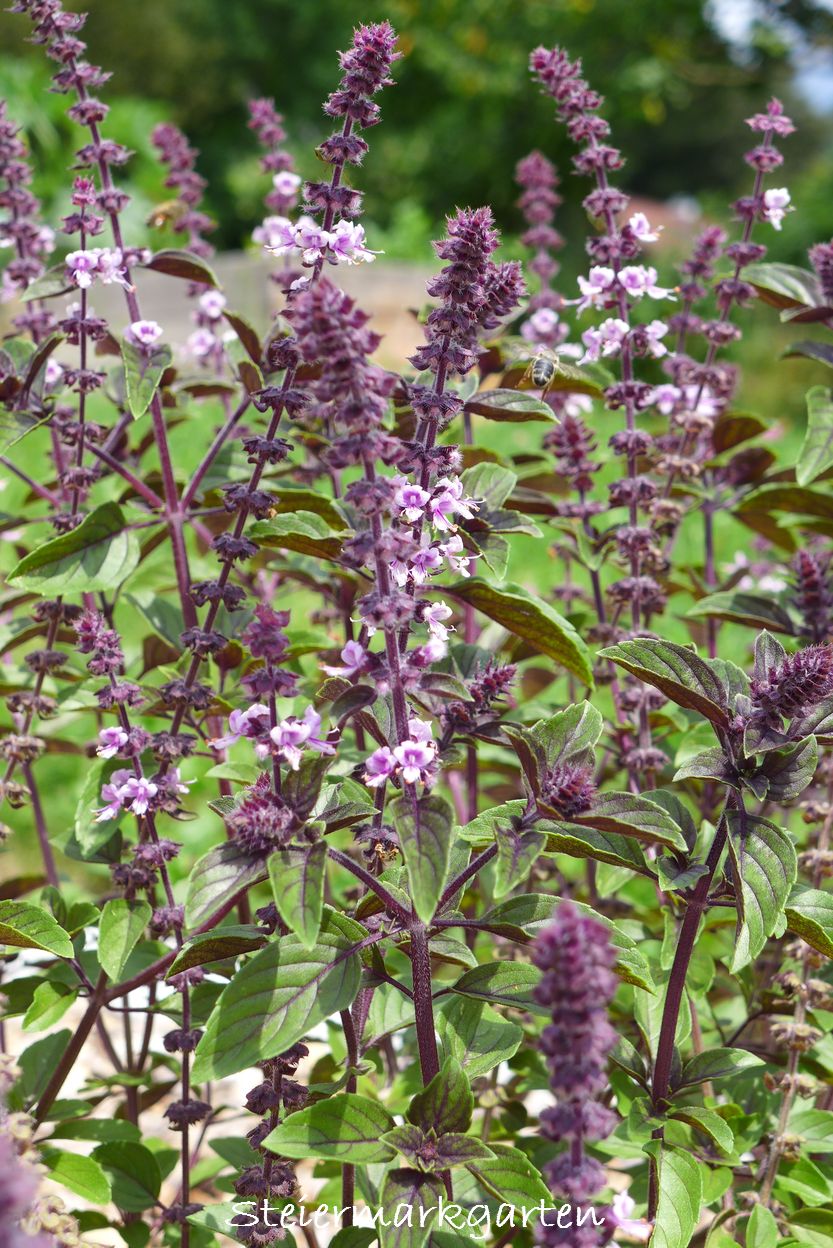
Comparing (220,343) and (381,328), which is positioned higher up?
(381,328)

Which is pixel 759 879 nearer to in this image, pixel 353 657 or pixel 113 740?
pixel 353 657

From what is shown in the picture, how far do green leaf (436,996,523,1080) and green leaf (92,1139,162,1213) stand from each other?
68 centimetres

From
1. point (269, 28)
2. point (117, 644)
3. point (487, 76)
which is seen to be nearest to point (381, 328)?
point (487, 76)

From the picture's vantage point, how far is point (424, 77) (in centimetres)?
2031

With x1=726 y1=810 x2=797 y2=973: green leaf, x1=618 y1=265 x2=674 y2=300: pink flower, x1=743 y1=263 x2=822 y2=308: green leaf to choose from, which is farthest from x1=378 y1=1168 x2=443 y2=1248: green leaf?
x1=743 y1=263 x2=822 y2=308: green leaf

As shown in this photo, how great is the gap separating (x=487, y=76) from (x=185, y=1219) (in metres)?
19.2

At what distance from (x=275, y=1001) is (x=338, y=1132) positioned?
18 centimetres

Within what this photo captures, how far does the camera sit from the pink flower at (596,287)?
87.5 inches

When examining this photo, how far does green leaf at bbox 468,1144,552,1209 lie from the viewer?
4.74ft

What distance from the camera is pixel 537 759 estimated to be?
1.54m

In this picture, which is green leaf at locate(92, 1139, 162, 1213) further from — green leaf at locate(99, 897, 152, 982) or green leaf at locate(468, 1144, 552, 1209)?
green leaf at locate(468, 1144, 552, 1209)

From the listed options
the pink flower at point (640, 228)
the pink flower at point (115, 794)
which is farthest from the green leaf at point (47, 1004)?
the pink flower at point (640, 228)

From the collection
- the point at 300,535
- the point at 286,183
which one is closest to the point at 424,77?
the point at 286,183

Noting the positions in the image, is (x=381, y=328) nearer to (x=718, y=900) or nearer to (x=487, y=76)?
(x=487, y=76)
